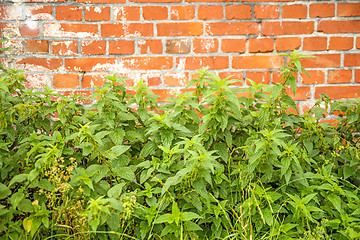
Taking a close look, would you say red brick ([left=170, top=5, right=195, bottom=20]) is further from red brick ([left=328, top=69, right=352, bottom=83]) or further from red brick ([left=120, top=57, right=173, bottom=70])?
red brick ([left=328, top=69, right=352, bottom=83])

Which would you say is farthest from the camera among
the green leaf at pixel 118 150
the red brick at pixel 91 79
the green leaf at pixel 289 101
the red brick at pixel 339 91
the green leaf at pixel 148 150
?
the red brick at pixel 339 91

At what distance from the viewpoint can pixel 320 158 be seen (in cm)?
173

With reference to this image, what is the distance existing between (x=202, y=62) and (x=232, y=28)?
32 centimetres

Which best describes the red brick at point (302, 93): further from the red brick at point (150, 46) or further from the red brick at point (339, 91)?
the red brick at point (150, 46)

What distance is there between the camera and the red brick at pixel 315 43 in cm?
229

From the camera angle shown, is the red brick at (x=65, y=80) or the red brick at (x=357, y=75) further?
the red brick at (x=357, y=75)

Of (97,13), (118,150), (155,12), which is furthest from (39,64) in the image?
(118,150)

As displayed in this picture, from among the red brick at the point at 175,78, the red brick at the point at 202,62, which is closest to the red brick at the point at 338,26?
the red brick at the point at 202,62

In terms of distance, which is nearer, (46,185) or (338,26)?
(46,185)

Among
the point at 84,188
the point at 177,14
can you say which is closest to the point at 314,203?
the point at 84,188

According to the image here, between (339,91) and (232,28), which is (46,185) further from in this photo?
(339,91)

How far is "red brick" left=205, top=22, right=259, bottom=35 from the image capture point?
Answer: 2.24 meters

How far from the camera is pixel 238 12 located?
2.23 metres

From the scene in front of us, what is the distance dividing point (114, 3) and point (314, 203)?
70.0 inches
